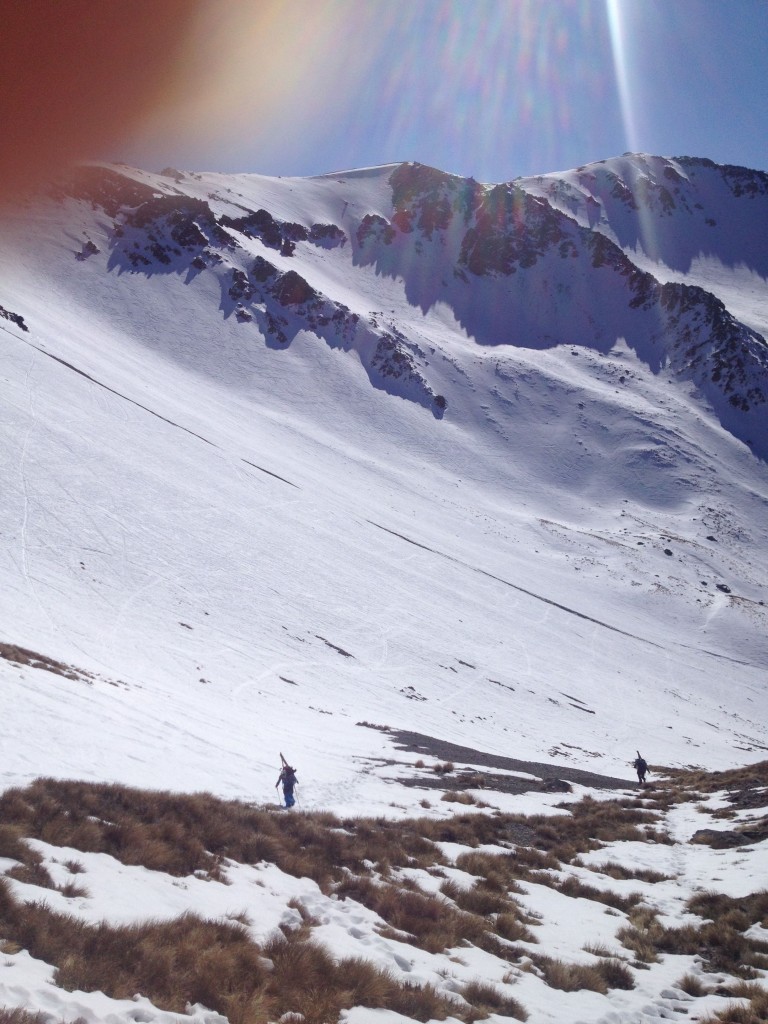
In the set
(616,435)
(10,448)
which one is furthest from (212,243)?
(10,448)

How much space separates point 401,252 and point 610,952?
17913cm

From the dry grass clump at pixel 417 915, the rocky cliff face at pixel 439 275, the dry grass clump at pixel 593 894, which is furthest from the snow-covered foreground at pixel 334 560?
the rocky cliff face at pixel 439 275

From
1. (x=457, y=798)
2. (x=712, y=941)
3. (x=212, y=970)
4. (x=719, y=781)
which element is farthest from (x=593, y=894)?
(x=719, y=781)

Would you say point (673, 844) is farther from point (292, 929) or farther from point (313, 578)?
point (313, 578)

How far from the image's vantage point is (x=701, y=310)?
517 ft

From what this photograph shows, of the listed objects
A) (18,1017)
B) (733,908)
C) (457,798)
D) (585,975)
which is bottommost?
(457,798)

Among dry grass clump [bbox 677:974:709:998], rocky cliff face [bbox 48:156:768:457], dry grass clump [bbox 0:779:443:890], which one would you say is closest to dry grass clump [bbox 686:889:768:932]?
dry grass clump [bbox 677:974:709:998]

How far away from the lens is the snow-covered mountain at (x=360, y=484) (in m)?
26.2

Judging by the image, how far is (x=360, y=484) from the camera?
73.1 m

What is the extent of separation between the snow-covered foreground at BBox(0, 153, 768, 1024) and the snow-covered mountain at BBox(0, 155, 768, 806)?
30 centimetres

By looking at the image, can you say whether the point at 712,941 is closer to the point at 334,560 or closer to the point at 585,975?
the point at 585,975

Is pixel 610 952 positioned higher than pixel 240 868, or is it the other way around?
pixel 610 952

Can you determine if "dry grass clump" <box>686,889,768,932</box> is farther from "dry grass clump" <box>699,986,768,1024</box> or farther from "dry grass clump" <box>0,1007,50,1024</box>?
"dry grass clump" <box>0,1007,50,1024</box>

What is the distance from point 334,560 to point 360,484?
27328mm
